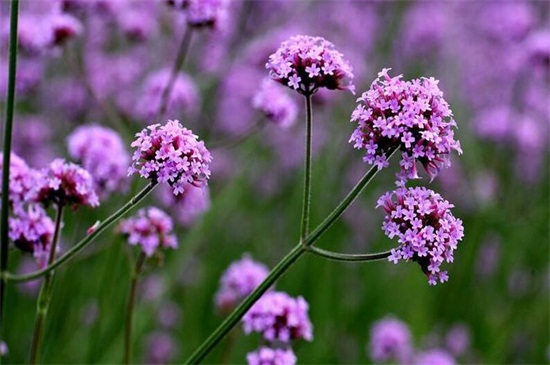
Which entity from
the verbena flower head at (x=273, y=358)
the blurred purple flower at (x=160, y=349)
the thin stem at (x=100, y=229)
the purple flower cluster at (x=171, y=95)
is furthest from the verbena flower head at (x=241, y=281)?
the blurred purple flower at (x=160, y=349)

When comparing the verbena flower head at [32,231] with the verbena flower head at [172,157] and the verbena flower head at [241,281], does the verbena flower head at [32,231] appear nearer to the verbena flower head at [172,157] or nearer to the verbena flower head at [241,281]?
the verbena flower head at [172,157]

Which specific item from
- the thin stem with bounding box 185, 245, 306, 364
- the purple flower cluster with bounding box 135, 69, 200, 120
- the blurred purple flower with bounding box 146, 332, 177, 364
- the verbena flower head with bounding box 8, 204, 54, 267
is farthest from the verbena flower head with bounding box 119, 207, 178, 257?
the blurred purple flower with bounding box 146, 332, 177, 364

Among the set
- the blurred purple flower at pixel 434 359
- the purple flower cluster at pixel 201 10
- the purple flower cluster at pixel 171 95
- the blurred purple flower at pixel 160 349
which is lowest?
the blurred purple flower at pixel 434 359

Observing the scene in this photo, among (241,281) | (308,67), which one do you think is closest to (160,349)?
(241,281)

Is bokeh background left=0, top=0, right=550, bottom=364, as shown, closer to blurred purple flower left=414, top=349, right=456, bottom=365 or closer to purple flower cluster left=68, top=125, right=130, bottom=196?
purple flower cluster left=68, top=125, right=130, bottom=196

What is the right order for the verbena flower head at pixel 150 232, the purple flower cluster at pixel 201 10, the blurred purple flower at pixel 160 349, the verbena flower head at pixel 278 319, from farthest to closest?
the blurred purple flower at pixel 160 349
the purple flower cluster at pixel 201 10
the verbena flower head at pixel 150 232
the verbena flower head at pixel 278 319

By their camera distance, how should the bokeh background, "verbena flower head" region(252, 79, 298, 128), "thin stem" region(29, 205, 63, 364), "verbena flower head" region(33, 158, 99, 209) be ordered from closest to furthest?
1. "thin stem" region(29, 205, 63, 364)
2. "verbena flower head" region(33, 158, 99, 209)
3. "verbena flower head" region(252, 79, 298, 128)
4. the bokeh background

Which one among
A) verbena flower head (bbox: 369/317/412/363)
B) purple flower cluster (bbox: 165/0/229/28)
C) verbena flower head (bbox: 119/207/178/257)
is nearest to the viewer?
verbena flower head (bbox: 119/207/178/257)
